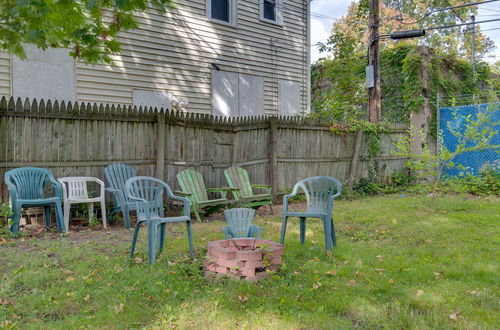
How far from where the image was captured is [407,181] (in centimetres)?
1095

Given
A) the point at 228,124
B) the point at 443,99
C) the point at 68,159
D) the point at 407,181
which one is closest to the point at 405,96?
the point at 443,99

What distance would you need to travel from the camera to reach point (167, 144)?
7152 mm

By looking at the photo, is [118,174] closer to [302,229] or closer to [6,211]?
[6,211]

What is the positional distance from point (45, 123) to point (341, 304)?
16.4ft

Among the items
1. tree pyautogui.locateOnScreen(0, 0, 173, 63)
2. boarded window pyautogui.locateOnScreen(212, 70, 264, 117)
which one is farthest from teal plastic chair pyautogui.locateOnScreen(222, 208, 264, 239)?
boarded window pyautogui.locateOnScreen(212, 70, 264, 117)

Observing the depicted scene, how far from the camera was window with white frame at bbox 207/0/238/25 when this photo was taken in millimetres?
10766

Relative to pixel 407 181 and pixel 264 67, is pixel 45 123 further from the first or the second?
pixel 407 181

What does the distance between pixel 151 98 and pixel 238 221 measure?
6361 mm

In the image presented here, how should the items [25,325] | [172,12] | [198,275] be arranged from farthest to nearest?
[172,12]
[198,275]
[25,325]

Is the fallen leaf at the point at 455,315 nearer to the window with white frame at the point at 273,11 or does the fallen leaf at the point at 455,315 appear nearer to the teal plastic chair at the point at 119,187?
the teal plastic chair at the point at 119,187

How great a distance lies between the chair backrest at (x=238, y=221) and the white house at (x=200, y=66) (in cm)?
605

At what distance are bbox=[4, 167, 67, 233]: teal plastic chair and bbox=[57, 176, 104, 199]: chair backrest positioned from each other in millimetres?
187

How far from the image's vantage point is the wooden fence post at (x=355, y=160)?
9.73 metres

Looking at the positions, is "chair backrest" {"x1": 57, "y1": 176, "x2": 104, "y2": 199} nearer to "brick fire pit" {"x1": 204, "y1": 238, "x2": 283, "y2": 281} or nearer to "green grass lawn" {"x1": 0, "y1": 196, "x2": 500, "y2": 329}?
"green grass lawn" {"x1": 0, "y1": 196, "x2": 500, "y2": 329}
